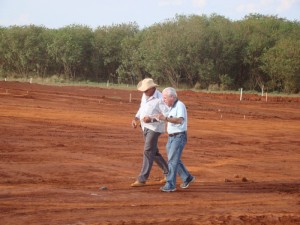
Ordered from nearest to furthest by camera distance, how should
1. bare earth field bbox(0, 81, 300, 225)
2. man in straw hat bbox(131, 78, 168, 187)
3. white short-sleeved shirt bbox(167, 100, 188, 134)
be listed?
bare earth field bbox(0, 81, 300, 225)
white short-sleeved shirt bbox(167, 100, 188, 134)
man in straw hat bbox(131, 78, 168, 187)

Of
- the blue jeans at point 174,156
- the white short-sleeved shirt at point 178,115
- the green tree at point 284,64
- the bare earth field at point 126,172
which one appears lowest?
the bare earth field at point 126,172

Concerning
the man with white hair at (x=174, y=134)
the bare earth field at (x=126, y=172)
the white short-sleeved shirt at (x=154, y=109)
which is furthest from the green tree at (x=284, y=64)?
the man with white hair at (x=174, y=134)

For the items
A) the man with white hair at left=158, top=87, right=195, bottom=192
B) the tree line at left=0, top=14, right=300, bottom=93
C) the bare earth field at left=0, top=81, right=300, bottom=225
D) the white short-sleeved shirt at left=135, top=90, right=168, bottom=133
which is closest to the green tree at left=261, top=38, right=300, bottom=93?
the tree line at left=0, top=14, right=300, bottom=93

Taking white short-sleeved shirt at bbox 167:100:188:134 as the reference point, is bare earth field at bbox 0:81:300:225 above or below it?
below

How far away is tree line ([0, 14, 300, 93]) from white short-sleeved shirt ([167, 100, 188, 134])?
151ft

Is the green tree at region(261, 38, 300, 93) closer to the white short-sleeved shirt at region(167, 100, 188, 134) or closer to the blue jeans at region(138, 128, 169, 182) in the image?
the blue jeans at region(138, 128, 169, 182)

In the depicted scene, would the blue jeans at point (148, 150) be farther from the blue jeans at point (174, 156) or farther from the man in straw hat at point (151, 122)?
the blue jeans at point (174, 156)

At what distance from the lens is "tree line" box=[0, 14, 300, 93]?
193 ft

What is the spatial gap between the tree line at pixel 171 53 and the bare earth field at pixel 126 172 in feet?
104

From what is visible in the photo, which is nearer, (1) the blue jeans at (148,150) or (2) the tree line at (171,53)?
(1) the blue jeans at (148,150)

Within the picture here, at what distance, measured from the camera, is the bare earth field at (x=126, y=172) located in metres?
8.22

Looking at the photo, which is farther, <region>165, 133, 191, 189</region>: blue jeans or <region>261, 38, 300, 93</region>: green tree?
<region>261, 38, 300, 93</region>: green tree

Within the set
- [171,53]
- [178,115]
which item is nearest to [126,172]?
[178,115]

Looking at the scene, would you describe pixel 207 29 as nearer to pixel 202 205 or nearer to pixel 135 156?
pixel 135 156
